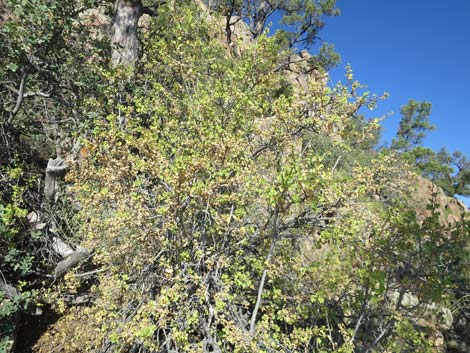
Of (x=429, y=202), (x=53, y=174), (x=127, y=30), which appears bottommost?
(x=53, y=174)

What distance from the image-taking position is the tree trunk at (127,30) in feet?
25.9

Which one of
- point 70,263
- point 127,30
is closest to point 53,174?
point 70,263

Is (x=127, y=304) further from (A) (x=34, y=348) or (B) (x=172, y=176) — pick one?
(A) (x=34, y=348)

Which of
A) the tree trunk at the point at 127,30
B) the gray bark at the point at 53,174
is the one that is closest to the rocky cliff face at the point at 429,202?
the gray bark at the point at 53,174

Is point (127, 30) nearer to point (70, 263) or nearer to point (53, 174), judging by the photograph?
point (53, 174)

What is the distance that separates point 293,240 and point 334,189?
1.33 meters

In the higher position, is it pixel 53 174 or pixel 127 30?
pixel 127 30

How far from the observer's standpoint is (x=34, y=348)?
477cm

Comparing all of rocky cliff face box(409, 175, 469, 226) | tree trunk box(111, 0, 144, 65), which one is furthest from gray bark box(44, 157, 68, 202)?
rocky cliff face box(409, 175, 469, 226)

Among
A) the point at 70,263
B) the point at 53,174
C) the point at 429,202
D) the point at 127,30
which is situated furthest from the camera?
the point at 429,202

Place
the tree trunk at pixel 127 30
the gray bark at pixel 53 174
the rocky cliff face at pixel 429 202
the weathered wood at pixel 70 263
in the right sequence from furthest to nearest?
the tree trunk at pixel 127 30, the gray bark at pixel 53 174, the weathered wood at pixel 70 263, the rocky cliff face at pixel 429 202

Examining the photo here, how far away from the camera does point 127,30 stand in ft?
→ 26.3

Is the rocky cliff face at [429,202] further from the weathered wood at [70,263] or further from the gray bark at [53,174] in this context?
the gray bark at [53,174]

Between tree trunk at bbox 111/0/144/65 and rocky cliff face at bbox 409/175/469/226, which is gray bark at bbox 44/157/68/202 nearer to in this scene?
tree trunk at bbox 111/0/144/65
